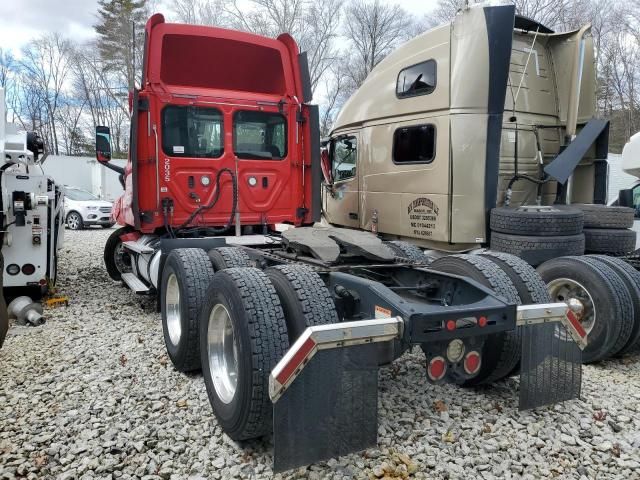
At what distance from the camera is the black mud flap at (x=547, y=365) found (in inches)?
122

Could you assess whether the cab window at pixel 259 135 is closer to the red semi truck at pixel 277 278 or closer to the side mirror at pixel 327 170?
the red semi truck at pixel 277 278

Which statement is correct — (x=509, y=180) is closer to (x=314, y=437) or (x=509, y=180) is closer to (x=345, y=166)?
(x=345, y=166)

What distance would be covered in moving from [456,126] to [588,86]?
232 cm

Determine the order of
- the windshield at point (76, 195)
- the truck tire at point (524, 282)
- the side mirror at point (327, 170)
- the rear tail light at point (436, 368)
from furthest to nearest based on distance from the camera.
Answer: the windshield at point (76, 195) → the side mirror at point (327, 170) → the truck tire at point (524, 282) → the rear tail light at point (436, 368)

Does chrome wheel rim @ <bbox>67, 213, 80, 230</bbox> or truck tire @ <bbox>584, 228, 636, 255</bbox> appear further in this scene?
chrome wheel rim @ <bbox>67, 213, 80, 230</bbox>

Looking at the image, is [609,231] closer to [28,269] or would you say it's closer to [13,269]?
[28,269]

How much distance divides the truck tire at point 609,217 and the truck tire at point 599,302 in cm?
142

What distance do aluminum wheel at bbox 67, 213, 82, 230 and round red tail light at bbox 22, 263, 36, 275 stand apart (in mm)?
12877

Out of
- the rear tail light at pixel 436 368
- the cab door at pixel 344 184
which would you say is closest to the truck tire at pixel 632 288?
the rear tail light at pixel 436 368

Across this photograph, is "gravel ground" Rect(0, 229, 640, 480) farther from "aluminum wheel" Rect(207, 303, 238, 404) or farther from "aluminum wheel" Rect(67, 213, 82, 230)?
"aluminum wheel" Rect(67, 213, 82, 230)

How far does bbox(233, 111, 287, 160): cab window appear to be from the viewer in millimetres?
6289

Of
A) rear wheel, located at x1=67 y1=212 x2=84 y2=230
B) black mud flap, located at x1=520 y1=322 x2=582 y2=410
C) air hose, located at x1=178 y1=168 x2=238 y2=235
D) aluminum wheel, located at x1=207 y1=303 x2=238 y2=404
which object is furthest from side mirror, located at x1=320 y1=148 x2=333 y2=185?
rear wheel, located at x1=67 y1=212 x2=84 y2=230

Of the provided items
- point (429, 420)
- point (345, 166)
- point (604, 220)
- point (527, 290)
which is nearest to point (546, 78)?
point (604, 220)

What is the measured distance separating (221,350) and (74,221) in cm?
1651
